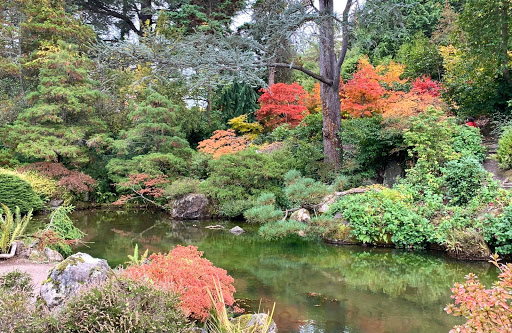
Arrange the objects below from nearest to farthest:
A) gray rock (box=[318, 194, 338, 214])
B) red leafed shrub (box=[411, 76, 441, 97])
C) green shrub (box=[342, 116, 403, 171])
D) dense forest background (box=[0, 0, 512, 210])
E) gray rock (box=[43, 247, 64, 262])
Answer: gray rock (box=[43, 247, 64, 262]) < gray rock (box=[318, 194, 338, 214]) < dense forest background (box=[0, 0, 512, 210]) < green shrub (box=[342, 116, 403, 171]) < red leafed shrub (box=[411, 76, 441, 97])

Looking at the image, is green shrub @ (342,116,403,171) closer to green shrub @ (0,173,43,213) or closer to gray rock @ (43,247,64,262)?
gray rock @ (43,247,64,262)

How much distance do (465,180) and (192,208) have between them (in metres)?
6.55

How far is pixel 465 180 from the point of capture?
23.1 feet

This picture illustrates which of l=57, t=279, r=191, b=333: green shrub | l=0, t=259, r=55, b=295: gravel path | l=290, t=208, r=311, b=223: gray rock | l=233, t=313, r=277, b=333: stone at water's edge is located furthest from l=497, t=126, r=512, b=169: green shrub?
l=0, t=259, r=55, b=295: gravel path

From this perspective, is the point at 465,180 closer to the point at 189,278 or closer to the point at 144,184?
the point at 189,278

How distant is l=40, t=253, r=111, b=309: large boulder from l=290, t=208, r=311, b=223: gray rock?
5520 millimetres

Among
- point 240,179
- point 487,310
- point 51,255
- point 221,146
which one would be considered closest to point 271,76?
point 221,146

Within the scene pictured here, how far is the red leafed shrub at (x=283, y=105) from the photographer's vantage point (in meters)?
13.2

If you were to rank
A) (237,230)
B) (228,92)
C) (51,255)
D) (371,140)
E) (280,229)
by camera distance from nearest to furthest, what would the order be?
(51,255) < (280,229) < (237,230) < (371,140) < (228,92)

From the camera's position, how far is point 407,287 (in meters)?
5.07

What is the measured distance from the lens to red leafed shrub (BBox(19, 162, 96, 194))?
1075 cm

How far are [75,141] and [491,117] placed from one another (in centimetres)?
1209

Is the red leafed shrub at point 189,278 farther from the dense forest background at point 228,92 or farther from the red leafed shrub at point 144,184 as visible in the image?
the red leafed shrub at point 144,184

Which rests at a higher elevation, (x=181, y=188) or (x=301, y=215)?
(x=181, y=188)
